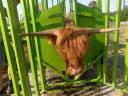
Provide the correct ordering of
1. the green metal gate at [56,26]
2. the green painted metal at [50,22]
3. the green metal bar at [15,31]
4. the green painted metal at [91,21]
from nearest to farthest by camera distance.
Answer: the green metal bar at [15,31] < the green metal gate at [56,26] < the green painted metal at [50,22] < the green painted metal at [91,21]

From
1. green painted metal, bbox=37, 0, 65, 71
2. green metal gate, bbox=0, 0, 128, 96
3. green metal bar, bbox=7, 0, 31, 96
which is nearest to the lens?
green metal bar, bbox=7, 0, 31, 96

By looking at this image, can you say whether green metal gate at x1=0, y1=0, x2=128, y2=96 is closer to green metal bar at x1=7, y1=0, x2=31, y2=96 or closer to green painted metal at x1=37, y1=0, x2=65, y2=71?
green painted metal at x1=37, y1=0, x2=65, y2=71

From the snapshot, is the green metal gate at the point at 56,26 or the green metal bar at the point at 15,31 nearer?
the green metal bar at the point at 15,31

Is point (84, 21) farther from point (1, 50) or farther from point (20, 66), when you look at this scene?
point (20, 66)

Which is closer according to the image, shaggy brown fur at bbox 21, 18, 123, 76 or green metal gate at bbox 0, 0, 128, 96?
shaggy brown fur at bbox 21, 18, 123, 76

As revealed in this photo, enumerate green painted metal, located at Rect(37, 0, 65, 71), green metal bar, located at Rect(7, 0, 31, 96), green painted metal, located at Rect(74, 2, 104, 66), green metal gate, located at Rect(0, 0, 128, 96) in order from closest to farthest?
green metal bar, located at Rect(7, 0, 31, 96) → green metal gate, located at Rect(0, 0, 128, 96) → green painted metal, located at Rect(37, 0, 65, 71) → green painted metal, located at Rect(74, 2, 104, 66)

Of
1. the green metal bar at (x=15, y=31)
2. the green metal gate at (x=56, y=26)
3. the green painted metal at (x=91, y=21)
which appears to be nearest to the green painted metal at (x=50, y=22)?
the green metal gate at (x=56, y=26)

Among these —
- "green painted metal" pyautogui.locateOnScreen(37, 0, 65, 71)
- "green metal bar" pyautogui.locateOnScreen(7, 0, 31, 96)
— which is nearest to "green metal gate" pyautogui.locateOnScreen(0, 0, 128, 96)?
"green painted metal" pyautogui.locateOnScreen(37, 0, 65, 71)

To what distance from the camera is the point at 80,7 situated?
529 cm

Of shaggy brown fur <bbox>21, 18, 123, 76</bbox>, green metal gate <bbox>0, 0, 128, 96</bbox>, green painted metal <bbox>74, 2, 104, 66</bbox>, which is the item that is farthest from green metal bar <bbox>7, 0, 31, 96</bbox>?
green painted metal <bbox>74, 2, 104, 66</bbox>

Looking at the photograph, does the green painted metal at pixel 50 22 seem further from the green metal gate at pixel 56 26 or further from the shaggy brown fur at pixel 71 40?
the shaggy brown fur at pixel 71 40

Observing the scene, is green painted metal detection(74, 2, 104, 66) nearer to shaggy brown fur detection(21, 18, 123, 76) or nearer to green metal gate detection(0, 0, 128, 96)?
green metal gate detection(0, 0, 128, 96)

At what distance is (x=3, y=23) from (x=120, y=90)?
3.21m

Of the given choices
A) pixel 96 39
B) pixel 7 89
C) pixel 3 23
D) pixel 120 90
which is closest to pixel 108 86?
pixel 120 90
